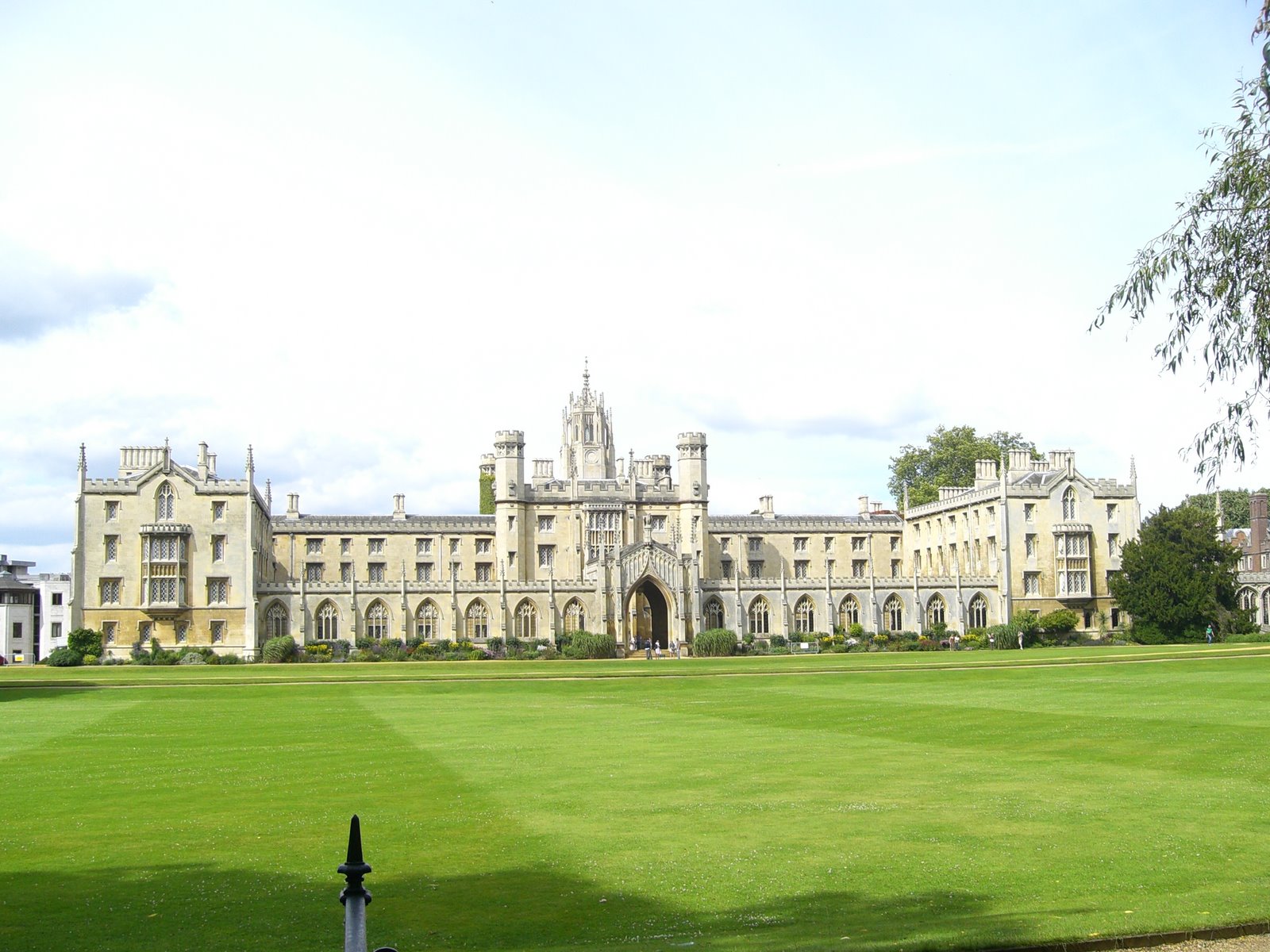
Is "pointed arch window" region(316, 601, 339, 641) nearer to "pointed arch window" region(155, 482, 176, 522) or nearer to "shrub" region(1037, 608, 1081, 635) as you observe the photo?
"pointed arch window" region(155, 482, 176, 522)

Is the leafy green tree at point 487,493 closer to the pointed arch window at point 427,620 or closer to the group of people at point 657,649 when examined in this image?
the pointed arch window at point 427,620

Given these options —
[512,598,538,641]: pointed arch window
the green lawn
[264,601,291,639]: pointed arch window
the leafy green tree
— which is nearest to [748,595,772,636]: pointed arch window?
[512,598,538,641]: pointed arch window

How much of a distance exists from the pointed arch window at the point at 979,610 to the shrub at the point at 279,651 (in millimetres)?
42227

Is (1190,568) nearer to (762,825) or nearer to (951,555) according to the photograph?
(951,555)

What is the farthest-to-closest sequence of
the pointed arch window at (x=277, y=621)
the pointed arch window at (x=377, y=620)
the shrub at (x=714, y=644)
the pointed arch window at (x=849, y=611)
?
the pointed arch window at (x=849, y=611) → the pointed arch window at (x=377, y=620) → the pointed arch window at (x=277, y=621) → the shrub at (x=714, y=644)

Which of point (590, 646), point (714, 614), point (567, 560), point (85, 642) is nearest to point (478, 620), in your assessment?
point (567, 560)

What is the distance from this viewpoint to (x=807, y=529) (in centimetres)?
9356

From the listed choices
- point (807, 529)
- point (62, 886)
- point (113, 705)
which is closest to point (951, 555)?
point (807, 529)

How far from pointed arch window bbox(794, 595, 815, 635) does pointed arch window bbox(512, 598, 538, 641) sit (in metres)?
16.8

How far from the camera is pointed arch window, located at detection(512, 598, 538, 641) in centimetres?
7944

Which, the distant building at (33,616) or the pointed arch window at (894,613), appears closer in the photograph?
the pointed arch window at (894,613)

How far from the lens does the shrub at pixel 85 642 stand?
222ft

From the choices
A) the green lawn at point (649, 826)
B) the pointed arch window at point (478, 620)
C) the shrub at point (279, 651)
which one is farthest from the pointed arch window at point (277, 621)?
the green lawn at point (649, 826)

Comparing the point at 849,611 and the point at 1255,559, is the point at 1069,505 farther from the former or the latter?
the point at 1255,559
